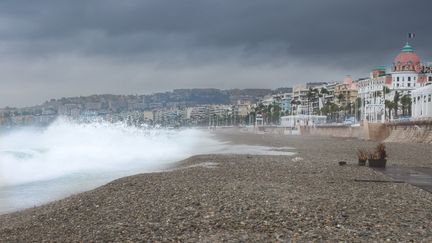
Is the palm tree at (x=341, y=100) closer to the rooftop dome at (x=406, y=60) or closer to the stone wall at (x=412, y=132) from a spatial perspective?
the rooftop dome at (x=406, y=60)

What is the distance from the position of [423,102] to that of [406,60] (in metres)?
82.4

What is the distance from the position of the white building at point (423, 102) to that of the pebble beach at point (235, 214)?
47521mm

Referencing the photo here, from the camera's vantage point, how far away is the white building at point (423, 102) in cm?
5912

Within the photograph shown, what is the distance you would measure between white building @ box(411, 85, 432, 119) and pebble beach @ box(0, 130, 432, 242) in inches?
1871

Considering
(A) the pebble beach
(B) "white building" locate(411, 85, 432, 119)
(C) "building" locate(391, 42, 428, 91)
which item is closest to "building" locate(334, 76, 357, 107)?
(C) "building" locate(391, 42, 428, 91)

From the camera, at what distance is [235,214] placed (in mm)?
7961

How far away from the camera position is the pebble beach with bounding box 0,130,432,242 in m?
6.77

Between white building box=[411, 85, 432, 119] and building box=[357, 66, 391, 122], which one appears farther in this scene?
building box=[357, 66, 391, 122]

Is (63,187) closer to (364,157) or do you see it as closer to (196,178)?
(196,178)

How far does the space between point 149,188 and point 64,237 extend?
449cm

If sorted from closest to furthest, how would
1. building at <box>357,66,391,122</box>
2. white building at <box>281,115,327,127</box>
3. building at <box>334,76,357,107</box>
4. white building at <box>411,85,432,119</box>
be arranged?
white building at <box>411,85,432,119</box> < building at <box>357,66,391,122</box> < white building at <box>281,115,327,127</box> < building at <box>334,76,357,107</box>

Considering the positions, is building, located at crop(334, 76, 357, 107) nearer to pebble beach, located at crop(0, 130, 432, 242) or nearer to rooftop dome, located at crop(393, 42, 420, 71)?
rooftop dome, located at crop(393, 42, 420, 71)

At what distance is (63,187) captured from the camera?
1565 cm

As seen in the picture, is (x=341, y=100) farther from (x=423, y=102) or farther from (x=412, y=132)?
(x=412, y=132)
